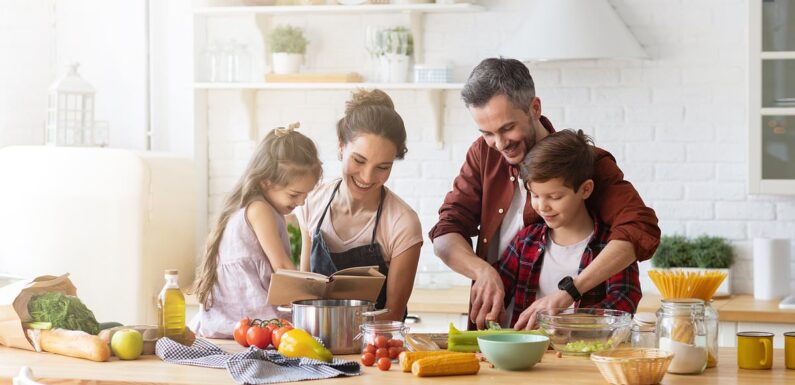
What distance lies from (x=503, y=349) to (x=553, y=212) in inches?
26.0

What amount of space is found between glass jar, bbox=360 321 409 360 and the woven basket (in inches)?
19.9

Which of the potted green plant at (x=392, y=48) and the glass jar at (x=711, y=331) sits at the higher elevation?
the potted green plant at (x=392, y=48)

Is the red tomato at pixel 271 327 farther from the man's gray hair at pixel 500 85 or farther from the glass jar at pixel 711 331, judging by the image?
the glass jar at pixel 711 331

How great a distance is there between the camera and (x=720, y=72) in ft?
16.0

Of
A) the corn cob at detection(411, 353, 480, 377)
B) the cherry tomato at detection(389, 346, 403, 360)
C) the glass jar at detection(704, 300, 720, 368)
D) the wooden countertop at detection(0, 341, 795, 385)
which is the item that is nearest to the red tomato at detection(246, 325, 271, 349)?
the wooden countertop at detection(0, 341, 795, 385)

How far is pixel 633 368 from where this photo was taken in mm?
2291

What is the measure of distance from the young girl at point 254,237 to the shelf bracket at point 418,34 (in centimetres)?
189

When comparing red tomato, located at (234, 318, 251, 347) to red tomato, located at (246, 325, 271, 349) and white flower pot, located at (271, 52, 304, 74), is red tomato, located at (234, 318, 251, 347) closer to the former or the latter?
red tomato, located at (246, 325, 271, 349)

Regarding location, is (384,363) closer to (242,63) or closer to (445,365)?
(445,365)

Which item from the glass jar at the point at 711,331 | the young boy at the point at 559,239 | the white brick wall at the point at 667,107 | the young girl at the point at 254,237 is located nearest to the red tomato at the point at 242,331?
the young girl at the point at 254,237

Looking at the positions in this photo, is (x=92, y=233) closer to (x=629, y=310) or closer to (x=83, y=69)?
(x=83, y=69)

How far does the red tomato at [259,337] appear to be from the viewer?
2.74 m

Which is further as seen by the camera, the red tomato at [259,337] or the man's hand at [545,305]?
the man's hand at [545,305]

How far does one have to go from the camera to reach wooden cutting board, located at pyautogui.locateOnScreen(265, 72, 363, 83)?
198 inches
